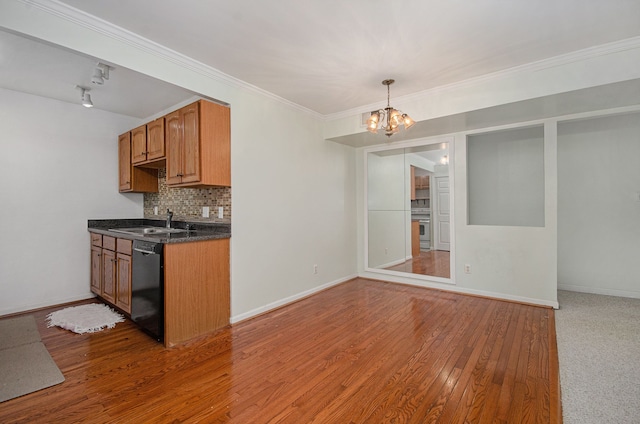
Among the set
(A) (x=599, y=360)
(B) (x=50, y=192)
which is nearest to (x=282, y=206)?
(B) (x=50, y=192)

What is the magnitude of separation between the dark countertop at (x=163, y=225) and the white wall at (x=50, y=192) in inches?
4.9

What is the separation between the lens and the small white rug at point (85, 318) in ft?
9.95

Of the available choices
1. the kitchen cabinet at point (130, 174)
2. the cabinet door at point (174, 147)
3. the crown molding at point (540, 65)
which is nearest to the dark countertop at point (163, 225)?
the kitchen cabinet at point (130, 174)

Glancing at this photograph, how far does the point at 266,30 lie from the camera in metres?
2.36

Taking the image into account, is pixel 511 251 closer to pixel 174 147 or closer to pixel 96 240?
pixel 174 147

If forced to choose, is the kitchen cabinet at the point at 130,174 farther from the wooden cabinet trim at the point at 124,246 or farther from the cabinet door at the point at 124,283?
the cabinet door at the point at 124,283

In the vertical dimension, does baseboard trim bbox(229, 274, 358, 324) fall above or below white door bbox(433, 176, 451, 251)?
below

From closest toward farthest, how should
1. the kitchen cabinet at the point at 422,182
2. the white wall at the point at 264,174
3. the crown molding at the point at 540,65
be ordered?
the white wall at the point at 264,174 → the crown molding at the point at 540,65 → the kitchen cabinet at the point at 422,182

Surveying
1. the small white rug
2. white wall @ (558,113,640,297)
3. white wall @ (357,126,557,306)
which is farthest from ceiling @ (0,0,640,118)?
the small white rug

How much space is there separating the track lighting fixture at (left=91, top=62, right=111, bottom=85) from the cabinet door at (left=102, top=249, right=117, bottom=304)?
1861 millimetres

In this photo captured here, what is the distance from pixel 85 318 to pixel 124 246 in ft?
3.13

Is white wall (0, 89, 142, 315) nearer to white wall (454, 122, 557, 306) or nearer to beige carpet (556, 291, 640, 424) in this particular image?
white wall (454, 122, 557, 306)

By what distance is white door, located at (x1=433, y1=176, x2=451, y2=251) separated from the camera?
14.3ft

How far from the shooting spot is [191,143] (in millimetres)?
3025
